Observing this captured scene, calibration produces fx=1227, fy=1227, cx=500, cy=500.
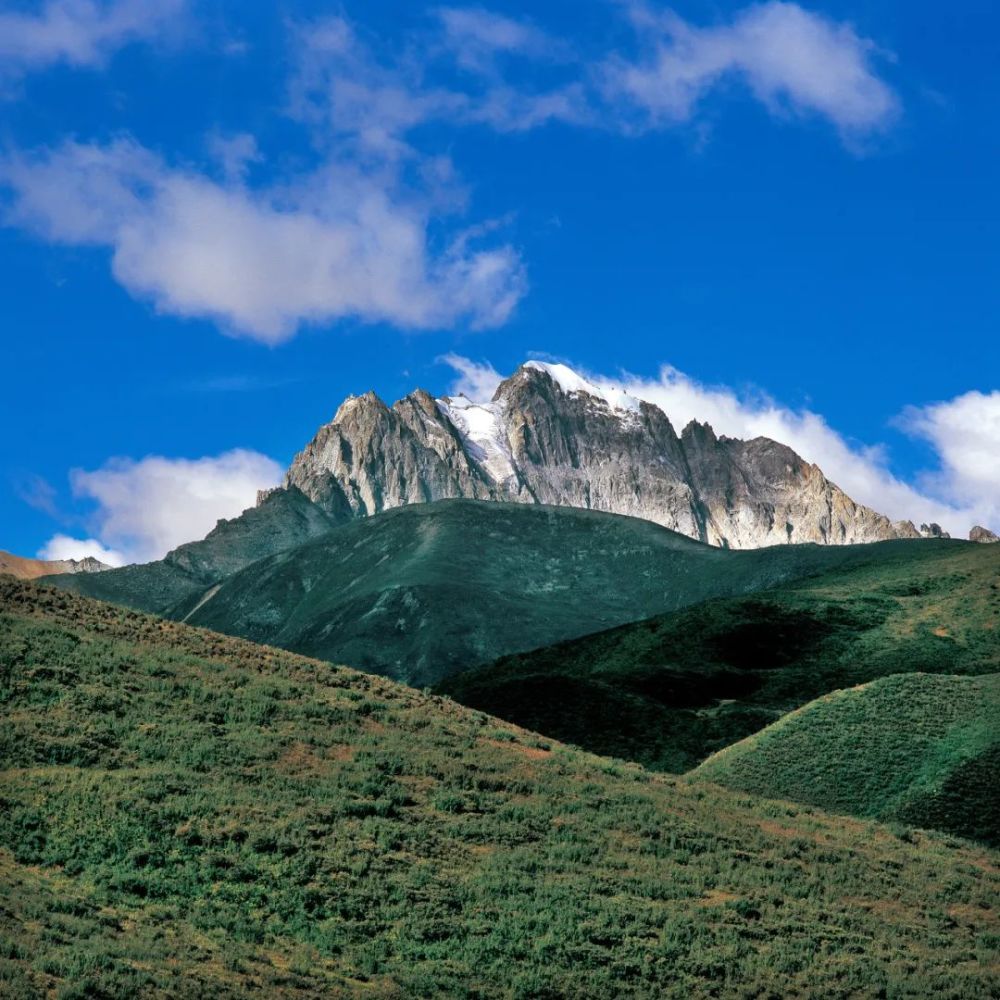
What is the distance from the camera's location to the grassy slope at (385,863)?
28109 mm

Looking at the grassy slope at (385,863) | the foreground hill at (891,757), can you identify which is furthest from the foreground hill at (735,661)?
the grassy slope at (385,863)

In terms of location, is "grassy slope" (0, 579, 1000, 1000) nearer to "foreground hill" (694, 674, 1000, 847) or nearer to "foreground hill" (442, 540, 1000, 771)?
"foreground hill" (694, 674, 1000, 847)

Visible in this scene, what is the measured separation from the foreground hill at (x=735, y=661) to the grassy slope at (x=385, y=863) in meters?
38.4

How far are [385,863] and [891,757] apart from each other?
38264mm

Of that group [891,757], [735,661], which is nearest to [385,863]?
[891,757]

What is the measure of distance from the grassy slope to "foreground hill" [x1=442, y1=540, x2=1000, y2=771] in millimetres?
38419

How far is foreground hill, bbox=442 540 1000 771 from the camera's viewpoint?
89.6 meters

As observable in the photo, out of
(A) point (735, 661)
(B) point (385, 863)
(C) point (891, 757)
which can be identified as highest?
(A) point (735, 661)

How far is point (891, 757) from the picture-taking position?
64.6 meters

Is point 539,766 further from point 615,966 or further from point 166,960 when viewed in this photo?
point 166,960


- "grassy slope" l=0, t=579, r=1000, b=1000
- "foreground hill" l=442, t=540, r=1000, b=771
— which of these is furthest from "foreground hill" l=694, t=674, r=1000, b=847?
"foreground hill" l=442, t=540, r=1000, b=771

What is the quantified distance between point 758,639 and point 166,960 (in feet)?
359

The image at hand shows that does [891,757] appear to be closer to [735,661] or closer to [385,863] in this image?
[385,863]

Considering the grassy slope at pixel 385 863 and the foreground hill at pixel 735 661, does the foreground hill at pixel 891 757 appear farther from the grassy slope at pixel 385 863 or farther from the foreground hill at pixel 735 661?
the foreground hill at pixel 735 661
